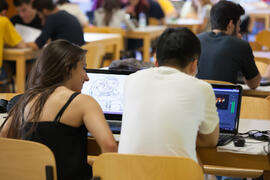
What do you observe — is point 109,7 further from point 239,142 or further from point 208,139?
point 208,139

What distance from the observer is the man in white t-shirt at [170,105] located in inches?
80.0

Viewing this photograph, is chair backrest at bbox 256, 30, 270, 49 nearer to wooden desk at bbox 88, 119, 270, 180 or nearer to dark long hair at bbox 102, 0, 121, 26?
dark long hair at bbox 102, 0, 121, 26

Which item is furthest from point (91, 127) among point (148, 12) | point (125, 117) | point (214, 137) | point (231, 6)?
point (148, 12)

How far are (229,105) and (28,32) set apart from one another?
4.03 m

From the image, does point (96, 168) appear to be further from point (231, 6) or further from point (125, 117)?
point (231, 6)

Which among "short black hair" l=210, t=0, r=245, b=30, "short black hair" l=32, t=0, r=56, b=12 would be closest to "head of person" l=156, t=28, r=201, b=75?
"short black hair" l=210, t=0, r=245, b=30

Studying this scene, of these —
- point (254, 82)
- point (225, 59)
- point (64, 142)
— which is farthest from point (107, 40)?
point (64, 142)

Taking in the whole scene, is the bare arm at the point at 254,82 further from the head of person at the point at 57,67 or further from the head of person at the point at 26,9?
the head of person at the point at 26,9

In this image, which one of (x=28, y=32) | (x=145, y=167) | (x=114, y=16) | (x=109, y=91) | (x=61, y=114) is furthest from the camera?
(x=114, y=16)

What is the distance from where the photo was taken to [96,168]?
77.0 inches

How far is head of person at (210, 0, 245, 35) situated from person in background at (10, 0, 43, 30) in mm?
2965

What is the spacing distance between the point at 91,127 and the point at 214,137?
51 cm

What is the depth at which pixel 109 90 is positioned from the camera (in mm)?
2865

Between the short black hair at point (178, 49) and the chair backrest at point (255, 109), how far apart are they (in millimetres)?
926
